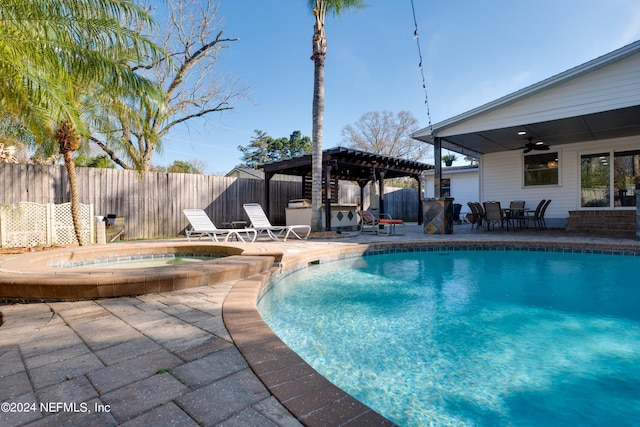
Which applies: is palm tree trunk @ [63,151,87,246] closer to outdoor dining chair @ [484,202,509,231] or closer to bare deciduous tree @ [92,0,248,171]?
bare deciduous tree @ [92,0,248,171]

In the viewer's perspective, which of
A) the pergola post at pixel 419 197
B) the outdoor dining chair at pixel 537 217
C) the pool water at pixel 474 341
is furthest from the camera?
the pergola post at pixel 419 197

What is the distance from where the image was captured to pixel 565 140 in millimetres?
10477

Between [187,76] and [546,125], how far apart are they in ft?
49.5

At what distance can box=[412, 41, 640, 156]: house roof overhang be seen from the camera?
7.16m

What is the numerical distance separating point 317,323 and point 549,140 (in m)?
11.1

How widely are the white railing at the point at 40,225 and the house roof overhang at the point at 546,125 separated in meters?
9.48

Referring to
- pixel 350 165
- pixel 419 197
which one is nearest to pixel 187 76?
pixel 350 165

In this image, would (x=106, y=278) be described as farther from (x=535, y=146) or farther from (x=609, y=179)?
(x=609, y=179)

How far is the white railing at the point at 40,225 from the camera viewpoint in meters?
7.11

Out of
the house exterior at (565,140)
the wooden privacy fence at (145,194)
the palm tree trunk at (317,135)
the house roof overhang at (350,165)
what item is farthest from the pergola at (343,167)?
the house exterior at (565,140)

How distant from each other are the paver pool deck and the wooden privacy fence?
755 cm

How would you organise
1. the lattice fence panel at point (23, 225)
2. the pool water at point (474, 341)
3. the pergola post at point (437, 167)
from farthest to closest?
the pergola post at point (437, 167) → the lattice fence panel at point (23, 225) → the pool water at point (474, 341)

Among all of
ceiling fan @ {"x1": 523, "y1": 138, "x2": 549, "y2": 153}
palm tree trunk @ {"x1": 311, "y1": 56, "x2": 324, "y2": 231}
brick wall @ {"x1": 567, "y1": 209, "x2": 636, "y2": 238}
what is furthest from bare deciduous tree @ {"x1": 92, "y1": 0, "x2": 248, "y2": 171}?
brick wall @ {"x1": 567, "y1": 209, "x2": 636, "y2": 238}

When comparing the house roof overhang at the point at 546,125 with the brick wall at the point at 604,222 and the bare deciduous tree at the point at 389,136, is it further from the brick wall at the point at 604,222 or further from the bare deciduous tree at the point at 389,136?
the bare deciduous tree at the point at 389,136
